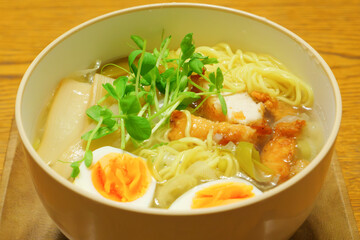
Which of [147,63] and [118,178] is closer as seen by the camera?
[118,178]

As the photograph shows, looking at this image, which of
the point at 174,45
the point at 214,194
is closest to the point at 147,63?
the point at 174,45

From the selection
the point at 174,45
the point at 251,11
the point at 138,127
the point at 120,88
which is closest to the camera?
the point at 138,127

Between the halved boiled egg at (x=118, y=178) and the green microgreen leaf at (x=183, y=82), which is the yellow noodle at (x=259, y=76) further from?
the halved boiled egg at (x=118, y=178)

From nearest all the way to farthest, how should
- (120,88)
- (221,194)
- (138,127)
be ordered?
(221,194)
(138,127)
(120,88)

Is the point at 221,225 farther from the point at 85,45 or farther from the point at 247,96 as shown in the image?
the point at 85,45

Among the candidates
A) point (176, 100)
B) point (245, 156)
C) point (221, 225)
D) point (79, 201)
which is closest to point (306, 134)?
point (245, 156)

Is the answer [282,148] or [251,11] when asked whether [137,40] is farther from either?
[251,11]

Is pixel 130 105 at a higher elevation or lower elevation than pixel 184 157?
higher
